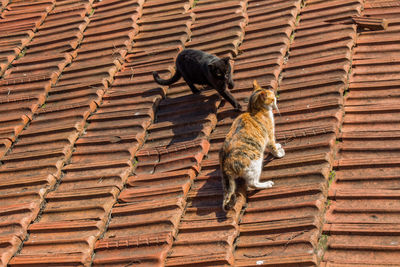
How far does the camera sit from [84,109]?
13.8 ft

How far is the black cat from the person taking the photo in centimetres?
417

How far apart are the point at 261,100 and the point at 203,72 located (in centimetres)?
87

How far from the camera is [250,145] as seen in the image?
3568 millimetres

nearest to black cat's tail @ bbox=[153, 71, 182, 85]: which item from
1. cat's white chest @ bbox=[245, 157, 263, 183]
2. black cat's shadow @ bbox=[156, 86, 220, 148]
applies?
black cat's shadow @ bbox=[156, 86, 220, 148]

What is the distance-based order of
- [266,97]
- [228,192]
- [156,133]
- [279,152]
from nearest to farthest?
[228,192] < [279,152] < [266,97] < [156,133]

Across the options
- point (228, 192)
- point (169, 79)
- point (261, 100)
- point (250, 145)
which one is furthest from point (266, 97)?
point (169, 79)

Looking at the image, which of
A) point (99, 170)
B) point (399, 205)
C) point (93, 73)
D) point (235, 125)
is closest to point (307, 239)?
point (399, 205)

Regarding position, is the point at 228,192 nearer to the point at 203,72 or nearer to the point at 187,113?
the point at 187,113

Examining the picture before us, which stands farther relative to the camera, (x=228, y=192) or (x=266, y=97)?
(x=266, y=97)

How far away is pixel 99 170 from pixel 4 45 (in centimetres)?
224

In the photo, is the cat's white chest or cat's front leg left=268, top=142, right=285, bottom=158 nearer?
the cat's white chest

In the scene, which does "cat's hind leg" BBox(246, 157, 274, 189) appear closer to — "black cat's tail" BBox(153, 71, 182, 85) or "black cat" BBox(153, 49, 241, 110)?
"black cat" BBox(153, 49, 241, 110)

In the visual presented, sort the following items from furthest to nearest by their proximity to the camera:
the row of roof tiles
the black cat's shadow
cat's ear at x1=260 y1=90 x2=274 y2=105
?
the black cat's shadow, cat's ear at x1=260 y1=90 x2=274 y2=105, the row of roof tiles

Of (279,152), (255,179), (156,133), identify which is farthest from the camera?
(156,133)
